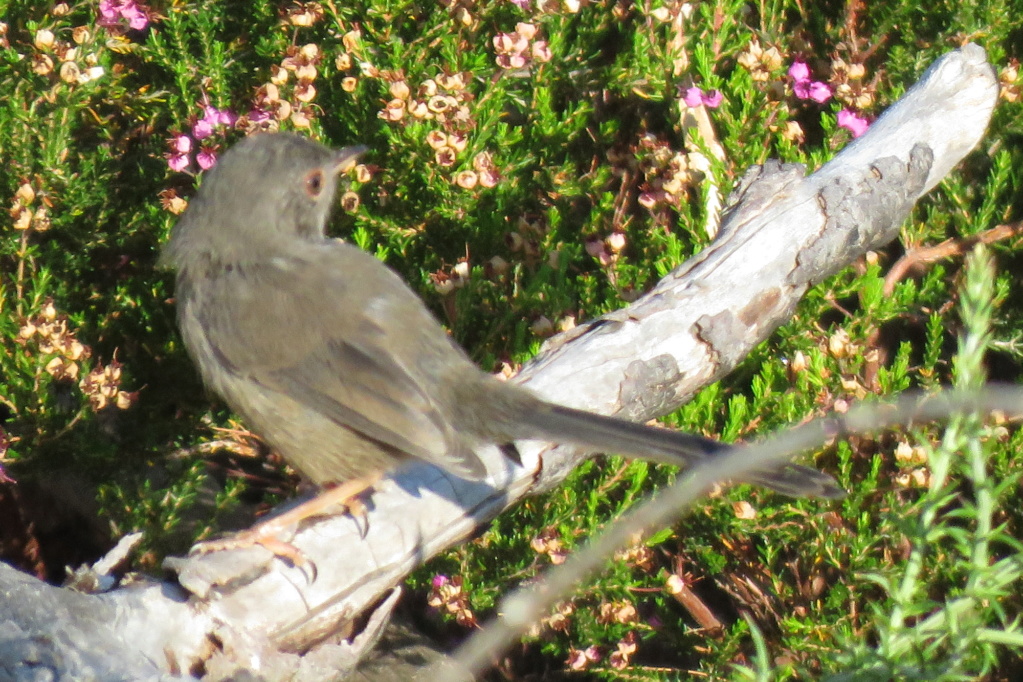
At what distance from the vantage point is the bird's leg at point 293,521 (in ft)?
11.0

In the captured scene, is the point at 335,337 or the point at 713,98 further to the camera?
the point at 713,98

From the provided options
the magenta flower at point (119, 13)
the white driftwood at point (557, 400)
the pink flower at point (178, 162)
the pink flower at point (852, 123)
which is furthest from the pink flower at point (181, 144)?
the pink flower at point (852, 123)

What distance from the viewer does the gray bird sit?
12.0 ft

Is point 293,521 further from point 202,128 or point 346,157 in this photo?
point 202,128

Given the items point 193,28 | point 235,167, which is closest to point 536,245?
point 235,167

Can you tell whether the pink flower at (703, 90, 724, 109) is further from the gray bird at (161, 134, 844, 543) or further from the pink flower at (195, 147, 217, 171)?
the pink flower at (195, 147, 217, 171)

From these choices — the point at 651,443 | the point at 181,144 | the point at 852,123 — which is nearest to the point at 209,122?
the point at 181,144

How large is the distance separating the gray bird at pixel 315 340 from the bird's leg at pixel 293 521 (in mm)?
26

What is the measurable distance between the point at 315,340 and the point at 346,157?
→ 2.53 feet

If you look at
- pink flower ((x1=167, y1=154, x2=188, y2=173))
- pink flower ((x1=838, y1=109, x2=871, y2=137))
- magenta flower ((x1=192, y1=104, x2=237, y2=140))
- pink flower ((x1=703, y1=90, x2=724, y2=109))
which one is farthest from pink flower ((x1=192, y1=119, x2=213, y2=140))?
pink flower ((x1=838, y1=109, x2=871, y2=137))

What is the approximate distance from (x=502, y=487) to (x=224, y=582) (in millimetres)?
982

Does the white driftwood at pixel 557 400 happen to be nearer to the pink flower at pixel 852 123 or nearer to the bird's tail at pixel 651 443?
the pink flower at pixel 852 123

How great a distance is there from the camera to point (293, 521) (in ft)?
12.3

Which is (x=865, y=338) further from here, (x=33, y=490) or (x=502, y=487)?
(x=33, y=490)
